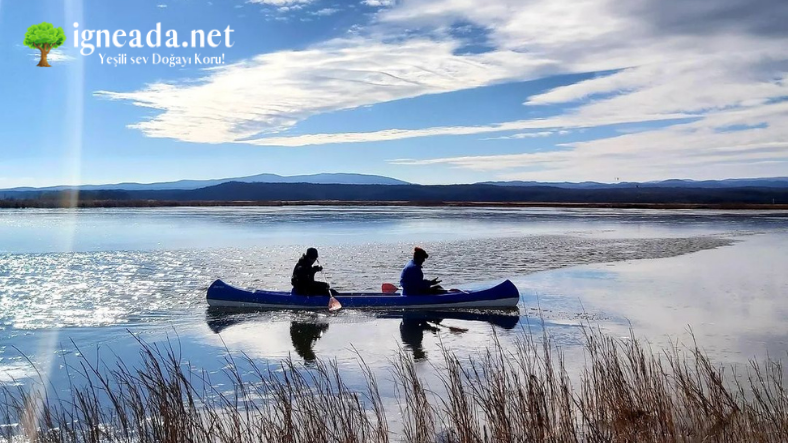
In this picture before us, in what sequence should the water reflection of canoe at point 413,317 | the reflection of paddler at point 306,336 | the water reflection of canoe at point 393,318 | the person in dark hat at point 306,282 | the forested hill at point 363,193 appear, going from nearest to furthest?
the reflection of paddler at point 306,336
the water reflection of canoe at point 393,318
the water reflection of canoe at point 413,317
the person in dark hat at point 306,282
the forested hill at point 363,193

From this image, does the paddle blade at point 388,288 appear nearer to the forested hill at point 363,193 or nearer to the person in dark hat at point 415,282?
the person in dark hat at point 415,282

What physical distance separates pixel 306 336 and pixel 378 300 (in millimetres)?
2594

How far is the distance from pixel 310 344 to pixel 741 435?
22.8 ft

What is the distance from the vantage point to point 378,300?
1421 centimetres

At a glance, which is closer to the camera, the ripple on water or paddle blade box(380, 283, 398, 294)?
the ripple on water

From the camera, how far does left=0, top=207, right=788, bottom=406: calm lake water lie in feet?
35.3

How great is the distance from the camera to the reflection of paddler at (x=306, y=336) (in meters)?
10.5

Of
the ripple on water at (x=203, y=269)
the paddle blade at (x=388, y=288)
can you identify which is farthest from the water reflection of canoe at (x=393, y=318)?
the ripple on water at (x=203, y=269)

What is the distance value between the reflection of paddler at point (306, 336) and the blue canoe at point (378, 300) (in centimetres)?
124

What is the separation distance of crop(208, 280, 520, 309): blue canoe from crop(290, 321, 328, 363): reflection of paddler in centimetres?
124

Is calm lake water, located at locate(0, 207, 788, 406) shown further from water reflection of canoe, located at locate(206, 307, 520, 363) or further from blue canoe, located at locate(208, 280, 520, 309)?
blue canoe, located at locate(208, 280, 520, 309)

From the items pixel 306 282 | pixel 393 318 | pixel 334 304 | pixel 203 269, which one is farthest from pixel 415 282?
pixel 203 269

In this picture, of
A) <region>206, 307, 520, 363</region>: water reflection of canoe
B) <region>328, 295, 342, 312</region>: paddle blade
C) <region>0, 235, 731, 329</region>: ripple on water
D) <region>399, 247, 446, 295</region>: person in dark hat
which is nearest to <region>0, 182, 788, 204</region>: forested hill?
<region>0, 235, 731, 329</region>: ripple on water

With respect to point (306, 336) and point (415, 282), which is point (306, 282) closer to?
point (415, 282)
